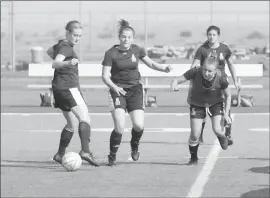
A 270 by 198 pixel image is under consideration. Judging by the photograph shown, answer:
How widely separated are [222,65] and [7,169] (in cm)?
895

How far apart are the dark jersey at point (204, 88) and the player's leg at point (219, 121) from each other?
0.43 feet

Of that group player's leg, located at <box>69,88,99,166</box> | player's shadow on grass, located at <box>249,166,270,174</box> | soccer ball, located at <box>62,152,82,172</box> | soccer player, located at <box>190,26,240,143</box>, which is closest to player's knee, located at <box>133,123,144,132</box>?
player's leg, located at <box>69,88,99,166</box>

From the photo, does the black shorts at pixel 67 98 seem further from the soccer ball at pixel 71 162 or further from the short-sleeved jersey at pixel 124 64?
the soccer ball at pixel 71 162

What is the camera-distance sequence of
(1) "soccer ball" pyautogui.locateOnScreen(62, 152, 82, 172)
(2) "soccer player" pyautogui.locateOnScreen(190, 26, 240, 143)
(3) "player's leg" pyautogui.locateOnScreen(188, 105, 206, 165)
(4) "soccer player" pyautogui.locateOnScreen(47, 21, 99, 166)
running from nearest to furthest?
1. (4) "soccer player" pyautogui.locateOnScreen(47, 21, 99, 166)
2. (2) "soccer player" pyautogui.locateOnScreen(190, 26, 240, 143)
3. (3) "player's leg" pyautogui.locateOnScreen(188, 105, 206, 165)
4. (1) "soccer ball" pyautogui.locateOnScreen(62, 152, 82, 172)

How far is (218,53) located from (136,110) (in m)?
0.98

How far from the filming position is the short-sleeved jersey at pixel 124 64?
7.89m

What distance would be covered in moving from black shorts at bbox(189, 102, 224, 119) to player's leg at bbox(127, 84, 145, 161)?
908mm

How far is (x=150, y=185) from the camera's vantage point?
17.9m

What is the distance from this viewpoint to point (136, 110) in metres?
8.52

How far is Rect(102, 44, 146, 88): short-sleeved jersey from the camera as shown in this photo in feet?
25.9

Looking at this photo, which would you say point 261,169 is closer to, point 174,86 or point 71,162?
point 71,162

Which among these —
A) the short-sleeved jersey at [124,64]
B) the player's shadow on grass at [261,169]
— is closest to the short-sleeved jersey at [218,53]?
the short-sleeved jersey at [124,64]

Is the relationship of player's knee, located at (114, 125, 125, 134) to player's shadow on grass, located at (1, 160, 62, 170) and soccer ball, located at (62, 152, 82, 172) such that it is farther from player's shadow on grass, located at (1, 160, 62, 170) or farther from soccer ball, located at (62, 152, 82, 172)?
player's shadow on grass, located at (1, 160, 62, 170)

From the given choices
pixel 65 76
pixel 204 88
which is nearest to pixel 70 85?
pixel 65 76
